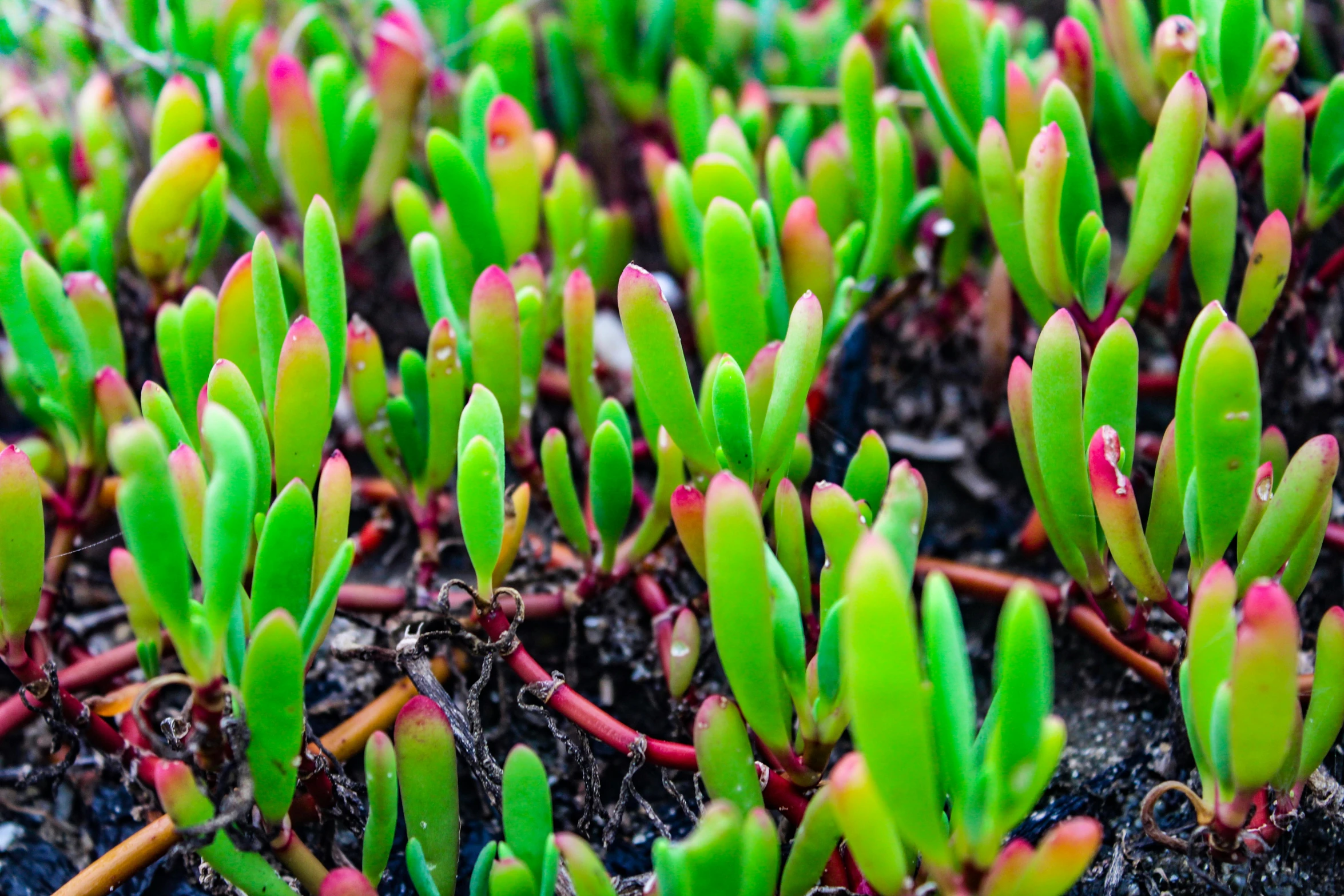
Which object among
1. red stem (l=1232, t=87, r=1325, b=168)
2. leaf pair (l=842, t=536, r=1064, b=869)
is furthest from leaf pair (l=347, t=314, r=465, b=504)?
red stem (l=1232, t=87, r=1325, b=168)

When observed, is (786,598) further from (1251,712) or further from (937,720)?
(1251,712)

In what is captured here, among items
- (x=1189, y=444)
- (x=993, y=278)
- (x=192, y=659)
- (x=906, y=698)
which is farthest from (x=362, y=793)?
(x=993, y=278)

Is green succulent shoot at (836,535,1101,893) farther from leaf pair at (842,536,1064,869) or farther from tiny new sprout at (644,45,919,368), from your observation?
tiny new sprout at (644,45,919,368)

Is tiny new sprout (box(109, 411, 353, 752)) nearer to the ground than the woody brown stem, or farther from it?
farther from it

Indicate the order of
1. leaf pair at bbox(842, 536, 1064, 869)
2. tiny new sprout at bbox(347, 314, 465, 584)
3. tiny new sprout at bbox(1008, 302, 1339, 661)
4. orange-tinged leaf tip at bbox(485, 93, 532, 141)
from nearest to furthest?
leaf pair at bbox(842, 536, 1064, 869), tiny new sprout at bbox(1008, 302, 1339, 661), tiny new sprout at bbox(347, 314, 465, 584), orange-tinged leaf tip at bbox(485, 93, 532, 141)

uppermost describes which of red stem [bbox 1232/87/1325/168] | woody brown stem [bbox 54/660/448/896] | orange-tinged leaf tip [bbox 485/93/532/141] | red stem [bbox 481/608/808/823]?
orange-tinged leaf tip [bbox 485/93/532/141]

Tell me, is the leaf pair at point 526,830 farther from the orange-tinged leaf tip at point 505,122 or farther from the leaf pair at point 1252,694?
the orange-tinged leaf tip at point 505,122

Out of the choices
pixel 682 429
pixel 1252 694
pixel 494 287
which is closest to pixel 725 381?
pixel 682 429

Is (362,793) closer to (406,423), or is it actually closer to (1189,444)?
(406,423)

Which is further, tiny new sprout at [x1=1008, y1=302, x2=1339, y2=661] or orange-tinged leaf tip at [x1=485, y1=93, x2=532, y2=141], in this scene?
orange-tinged leaf tip at [x1=485, y1=93, x2=532, y2=141]
